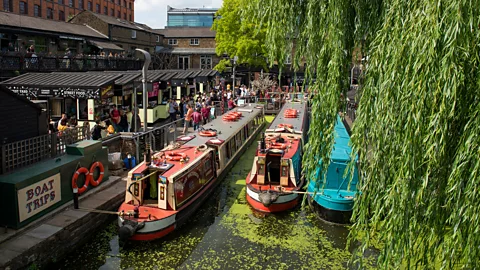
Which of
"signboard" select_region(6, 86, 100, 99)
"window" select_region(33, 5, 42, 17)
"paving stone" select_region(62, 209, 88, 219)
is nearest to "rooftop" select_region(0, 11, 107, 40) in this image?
"signboard" select_region(6, 86, 100, 99)

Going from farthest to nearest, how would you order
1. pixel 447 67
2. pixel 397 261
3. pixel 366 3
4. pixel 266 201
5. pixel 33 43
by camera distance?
pixel 33 43, pixel 266 201, pixel 366 3, pixel 397 261, pixel 447 67

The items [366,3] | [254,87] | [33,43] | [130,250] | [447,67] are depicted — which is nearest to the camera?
[447,67]

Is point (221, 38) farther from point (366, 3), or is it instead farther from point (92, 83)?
point (366, 3)

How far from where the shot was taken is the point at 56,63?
23.0 metres

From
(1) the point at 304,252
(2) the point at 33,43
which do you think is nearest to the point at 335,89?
(1) the point at 304,252

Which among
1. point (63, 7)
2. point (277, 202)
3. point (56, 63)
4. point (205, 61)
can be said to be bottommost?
point (277, 202)

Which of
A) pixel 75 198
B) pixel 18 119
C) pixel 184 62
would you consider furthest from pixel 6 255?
pixel 184 62

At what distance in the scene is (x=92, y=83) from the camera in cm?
1667

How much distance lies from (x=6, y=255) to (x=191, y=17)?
3624 inches

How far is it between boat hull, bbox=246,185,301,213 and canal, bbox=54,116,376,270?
0.65 feet

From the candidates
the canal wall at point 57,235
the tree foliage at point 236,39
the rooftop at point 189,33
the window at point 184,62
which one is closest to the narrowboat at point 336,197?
the canal wall at point 57,235

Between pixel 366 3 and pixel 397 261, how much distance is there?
3.73m

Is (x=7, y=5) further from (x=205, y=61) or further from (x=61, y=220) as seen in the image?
(x=61, y=220)

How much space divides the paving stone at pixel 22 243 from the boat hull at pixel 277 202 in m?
6.27
